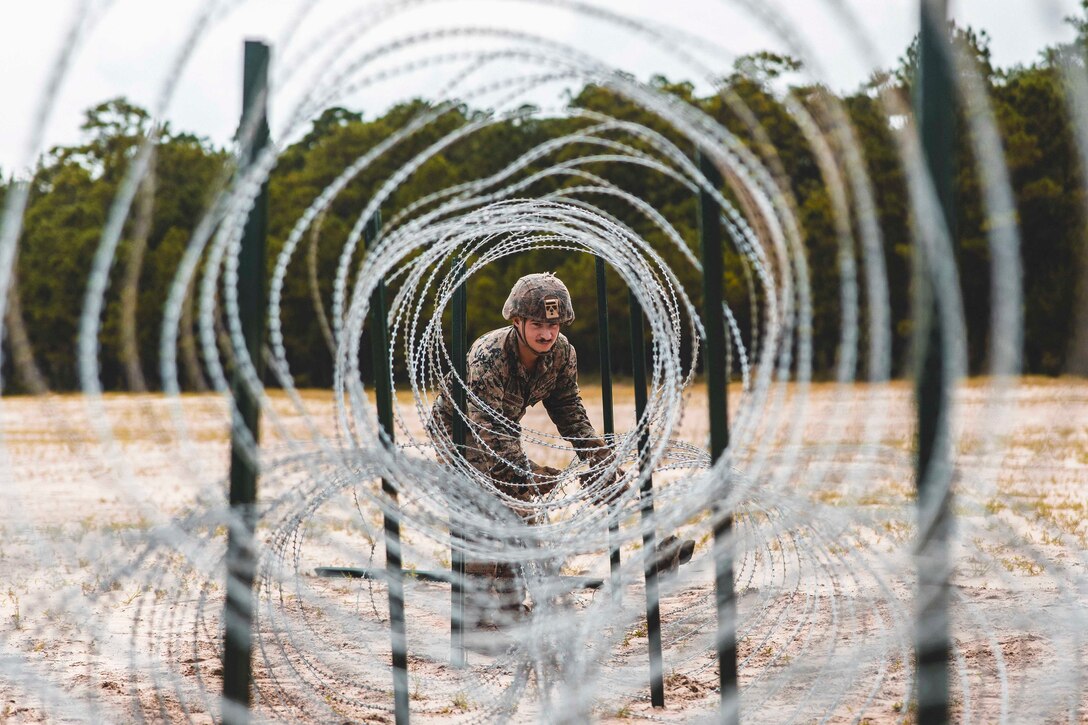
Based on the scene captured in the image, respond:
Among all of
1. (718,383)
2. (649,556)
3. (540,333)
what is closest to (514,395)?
(540,333)

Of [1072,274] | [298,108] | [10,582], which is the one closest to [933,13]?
[298,108]

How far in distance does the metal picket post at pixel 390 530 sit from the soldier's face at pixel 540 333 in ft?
4.34

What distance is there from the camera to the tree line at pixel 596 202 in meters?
23.8

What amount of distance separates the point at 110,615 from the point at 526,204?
3.58 meters

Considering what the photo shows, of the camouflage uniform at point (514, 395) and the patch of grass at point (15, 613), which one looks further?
the patch of grass at point (15, 613)

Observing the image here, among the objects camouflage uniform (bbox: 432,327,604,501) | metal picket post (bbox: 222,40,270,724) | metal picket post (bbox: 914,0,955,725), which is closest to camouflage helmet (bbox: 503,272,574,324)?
camouflage uniform (bbox: 432,327,604,501)

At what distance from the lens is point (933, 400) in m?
2.39

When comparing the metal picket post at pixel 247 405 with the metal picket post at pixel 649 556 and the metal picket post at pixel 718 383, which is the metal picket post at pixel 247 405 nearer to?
the metal picket post at pixel 718 383

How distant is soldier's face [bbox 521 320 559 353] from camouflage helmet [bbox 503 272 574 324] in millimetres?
37

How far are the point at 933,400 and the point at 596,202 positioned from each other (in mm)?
24279

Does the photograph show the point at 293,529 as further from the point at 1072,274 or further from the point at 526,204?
the point at 1072,274

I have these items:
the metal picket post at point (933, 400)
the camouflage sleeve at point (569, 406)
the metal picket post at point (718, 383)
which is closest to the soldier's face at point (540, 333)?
the camouflage sleeve at point (569, 406)

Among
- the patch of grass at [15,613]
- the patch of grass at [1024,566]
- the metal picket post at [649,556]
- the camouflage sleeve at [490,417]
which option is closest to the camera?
the metal picket post at [649,556]

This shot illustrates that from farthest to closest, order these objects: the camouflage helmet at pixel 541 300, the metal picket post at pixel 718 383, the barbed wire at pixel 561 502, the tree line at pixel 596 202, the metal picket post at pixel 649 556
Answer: the tree line at pixel 596 202 < the camouflage helmet at pixel 541 300 < the metal picket post at pixel 649 556 < the metal picket post at pixel 718 383 < the barbed wire at pixel 561 502
